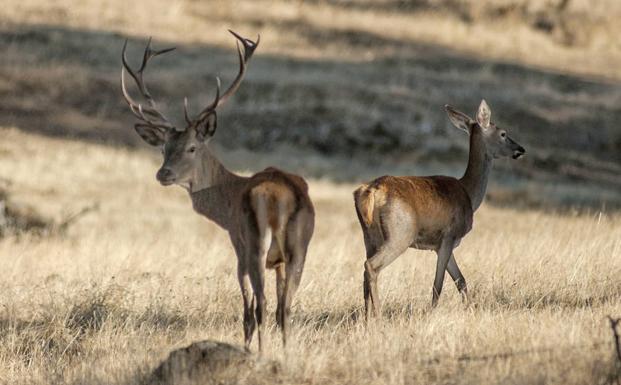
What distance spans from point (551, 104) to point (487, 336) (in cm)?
2963

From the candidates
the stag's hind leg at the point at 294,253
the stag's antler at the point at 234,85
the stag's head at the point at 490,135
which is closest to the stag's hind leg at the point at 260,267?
the stag's hind leg at the point at 294,253

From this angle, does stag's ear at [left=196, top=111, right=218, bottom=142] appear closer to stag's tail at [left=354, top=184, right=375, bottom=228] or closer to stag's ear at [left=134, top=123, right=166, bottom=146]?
stag's ear at [left=134, top=123, right=166, bottom=146]

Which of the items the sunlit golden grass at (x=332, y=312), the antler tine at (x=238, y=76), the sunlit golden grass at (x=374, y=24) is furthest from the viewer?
the sunlit golden grass at (x=374, y=24)

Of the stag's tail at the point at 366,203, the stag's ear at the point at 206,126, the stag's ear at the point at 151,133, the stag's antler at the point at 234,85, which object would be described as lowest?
the stag's tail at the point at 366,203

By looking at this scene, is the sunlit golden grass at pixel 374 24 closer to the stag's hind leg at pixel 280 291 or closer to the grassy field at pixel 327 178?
the grassy field at pixel 327 178

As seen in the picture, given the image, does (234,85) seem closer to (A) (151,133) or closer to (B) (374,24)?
(A) (151,133)

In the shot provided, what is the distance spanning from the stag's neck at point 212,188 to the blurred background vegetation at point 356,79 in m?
15.9

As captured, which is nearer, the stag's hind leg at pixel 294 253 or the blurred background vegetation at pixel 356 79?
the stag's hind leg at pixel 294 253

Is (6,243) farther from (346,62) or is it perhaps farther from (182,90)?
(346,62)

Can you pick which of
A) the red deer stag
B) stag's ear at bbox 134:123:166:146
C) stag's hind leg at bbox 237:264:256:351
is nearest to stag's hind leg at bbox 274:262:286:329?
the red deer stag

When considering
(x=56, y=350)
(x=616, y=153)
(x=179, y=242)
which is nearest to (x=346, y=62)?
(x=616, y=153)

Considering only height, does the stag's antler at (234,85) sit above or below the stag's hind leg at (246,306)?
above

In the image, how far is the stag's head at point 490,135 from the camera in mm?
11180

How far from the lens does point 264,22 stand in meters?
45.8
